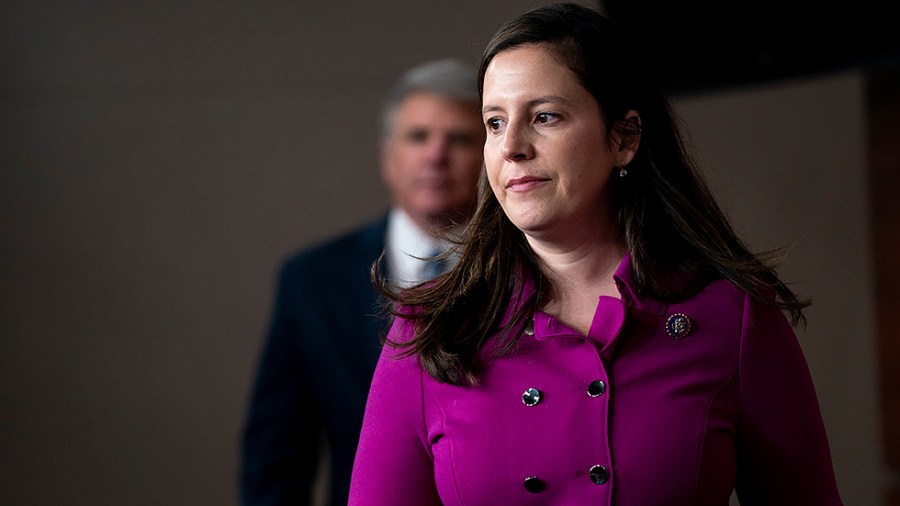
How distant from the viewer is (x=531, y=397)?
47.5 inches

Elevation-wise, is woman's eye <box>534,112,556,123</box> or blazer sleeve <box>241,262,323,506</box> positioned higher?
woman's eye <box>534,112,556,123</box>

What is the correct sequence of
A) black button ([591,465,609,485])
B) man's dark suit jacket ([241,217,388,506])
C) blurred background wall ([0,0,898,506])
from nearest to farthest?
black button ([591,465,609,485])
man's dark suit jacket ([241,217,388,506])
blurred background wall ([0,0,898,506])

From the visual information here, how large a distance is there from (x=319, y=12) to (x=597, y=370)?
3.46 metres

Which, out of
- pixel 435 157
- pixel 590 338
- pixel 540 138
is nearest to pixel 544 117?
pixel 540 138

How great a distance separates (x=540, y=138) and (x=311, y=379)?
123cm

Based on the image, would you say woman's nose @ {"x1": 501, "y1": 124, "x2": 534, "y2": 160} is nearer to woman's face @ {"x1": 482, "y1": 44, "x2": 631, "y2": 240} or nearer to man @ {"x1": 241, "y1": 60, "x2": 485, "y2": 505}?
woman's face @ {"x1": 482, "y1": 44, "x2": 631, "y2": 240}

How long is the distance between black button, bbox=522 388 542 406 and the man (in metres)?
0.99

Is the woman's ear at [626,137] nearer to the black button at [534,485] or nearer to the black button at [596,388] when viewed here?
the black button at [596,388]

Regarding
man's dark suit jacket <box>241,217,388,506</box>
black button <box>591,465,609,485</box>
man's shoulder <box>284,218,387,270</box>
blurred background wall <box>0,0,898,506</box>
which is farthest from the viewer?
blurred background wall <box>0,0,898,506</box>

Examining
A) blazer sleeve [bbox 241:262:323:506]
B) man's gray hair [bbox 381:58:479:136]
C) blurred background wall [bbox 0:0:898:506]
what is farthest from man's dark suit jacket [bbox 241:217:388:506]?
blurred background wall [bbox 0:0:898:506]

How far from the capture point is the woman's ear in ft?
4.08

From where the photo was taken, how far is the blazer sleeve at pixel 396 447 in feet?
3.99

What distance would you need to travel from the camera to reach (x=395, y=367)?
4.14ft

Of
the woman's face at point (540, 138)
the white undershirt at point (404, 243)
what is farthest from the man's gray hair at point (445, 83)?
the woman's face at point (540, 138)
